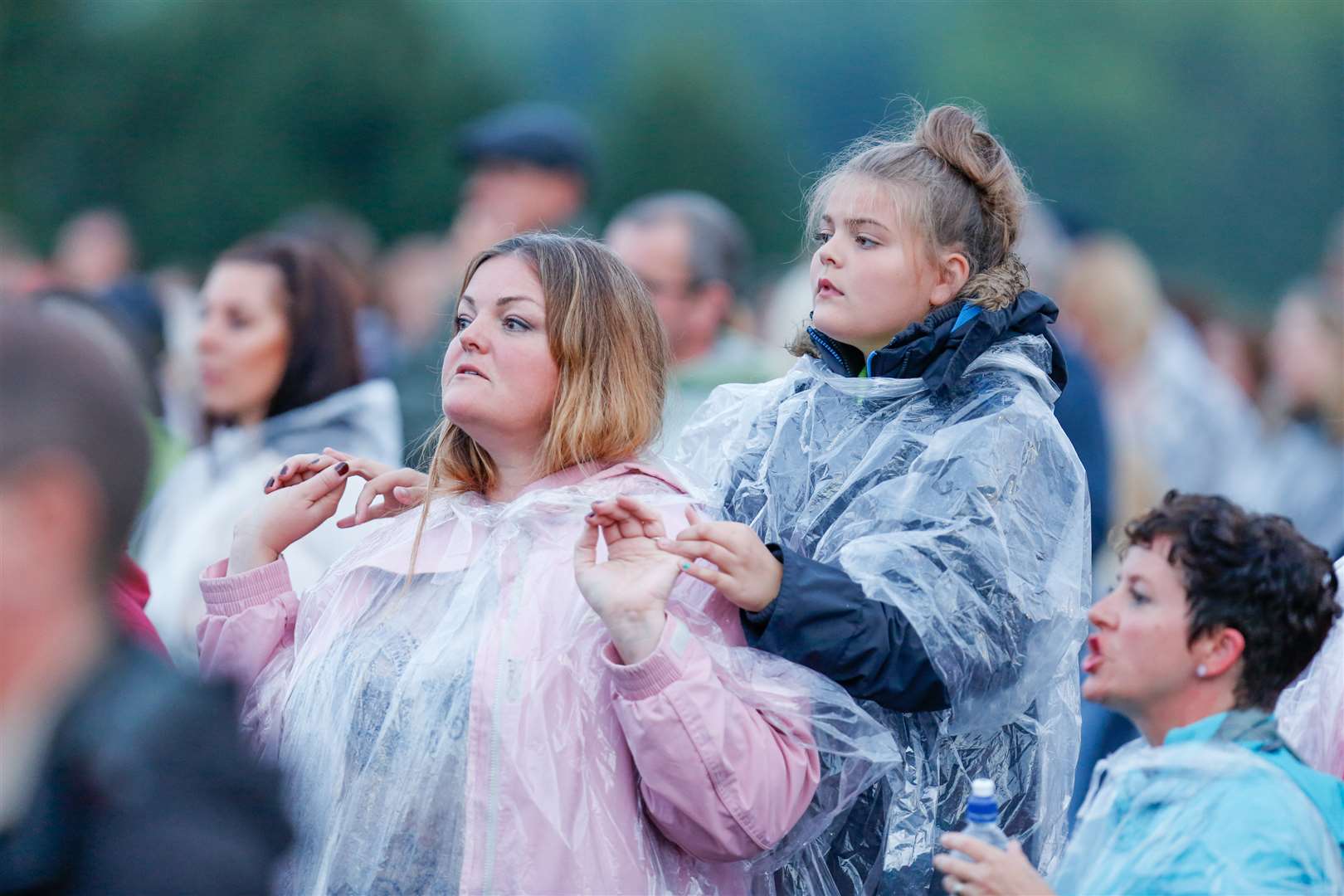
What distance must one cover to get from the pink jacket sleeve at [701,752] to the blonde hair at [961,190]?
84 centimetres

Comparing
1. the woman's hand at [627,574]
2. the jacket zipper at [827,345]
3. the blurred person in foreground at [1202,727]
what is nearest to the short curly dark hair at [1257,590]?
the blurred person in foreground at [1202,727]

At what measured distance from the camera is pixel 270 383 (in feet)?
16.0

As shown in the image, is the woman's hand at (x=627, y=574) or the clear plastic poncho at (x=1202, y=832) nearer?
the clear plastic poncho at (x=1202, y=832)

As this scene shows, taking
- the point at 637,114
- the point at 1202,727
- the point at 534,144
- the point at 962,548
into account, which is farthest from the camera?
the point at 637,114

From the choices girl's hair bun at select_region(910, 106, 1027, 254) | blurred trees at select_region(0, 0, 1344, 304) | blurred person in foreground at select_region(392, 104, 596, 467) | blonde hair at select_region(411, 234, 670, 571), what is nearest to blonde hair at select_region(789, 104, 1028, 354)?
girl's hair bun at select_region(910, 106, 1027, 254)

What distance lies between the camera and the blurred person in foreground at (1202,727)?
2324 mm

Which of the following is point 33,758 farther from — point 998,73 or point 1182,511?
point 998,73

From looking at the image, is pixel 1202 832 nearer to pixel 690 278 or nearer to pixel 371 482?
pixel 371 482

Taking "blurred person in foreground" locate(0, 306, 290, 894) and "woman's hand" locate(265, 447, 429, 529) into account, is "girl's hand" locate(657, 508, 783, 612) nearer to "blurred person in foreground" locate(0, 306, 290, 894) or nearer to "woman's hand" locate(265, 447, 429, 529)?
"woman's hand" locate(265, 447, 429, 529)

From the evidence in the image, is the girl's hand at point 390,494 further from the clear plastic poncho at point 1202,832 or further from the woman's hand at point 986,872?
the clear plastic poncho at point 1202,832

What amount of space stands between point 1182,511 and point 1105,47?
→ 4489cm

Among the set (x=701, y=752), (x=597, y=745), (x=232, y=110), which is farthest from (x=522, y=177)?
(x=232, y=110)

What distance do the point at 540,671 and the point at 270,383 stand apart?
2481 millimetres

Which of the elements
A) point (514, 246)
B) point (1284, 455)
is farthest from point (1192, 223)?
point (514, 246)
